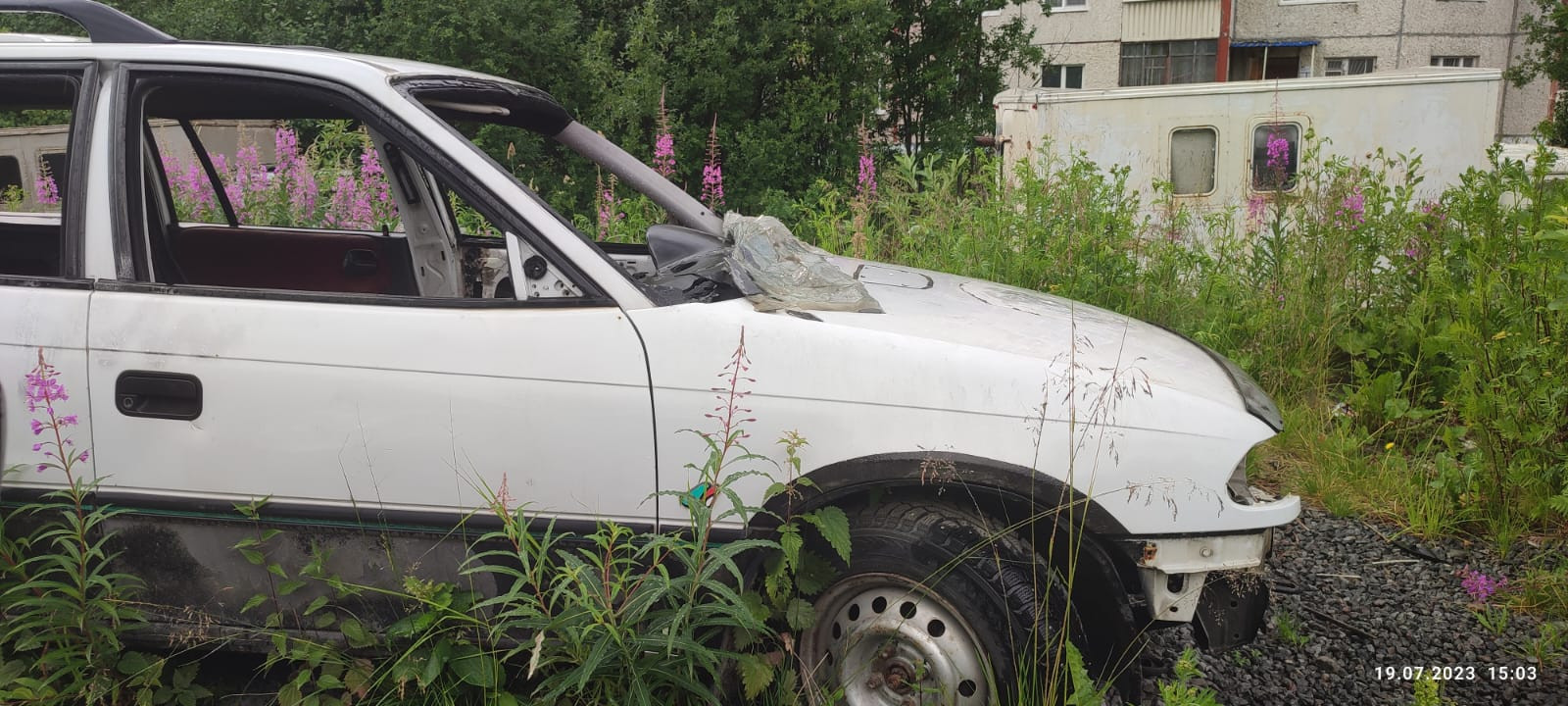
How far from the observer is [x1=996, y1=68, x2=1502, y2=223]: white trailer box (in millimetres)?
10648

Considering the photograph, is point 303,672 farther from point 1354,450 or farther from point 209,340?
point 1354,450

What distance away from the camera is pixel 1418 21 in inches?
1097

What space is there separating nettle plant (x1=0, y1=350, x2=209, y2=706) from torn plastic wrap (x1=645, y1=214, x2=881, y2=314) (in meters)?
1.46

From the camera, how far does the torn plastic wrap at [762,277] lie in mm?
2828

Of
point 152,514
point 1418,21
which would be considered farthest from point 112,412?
point 1418,21

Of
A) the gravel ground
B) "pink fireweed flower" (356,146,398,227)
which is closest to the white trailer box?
the gravel ground

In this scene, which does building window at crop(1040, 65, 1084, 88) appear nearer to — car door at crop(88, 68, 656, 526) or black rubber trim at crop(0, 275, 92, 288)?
car door at crop(88, 68, 656, 526)

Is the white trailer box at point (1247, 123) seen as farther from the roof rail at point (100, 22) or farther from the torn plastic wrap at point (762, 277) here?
the roof rail at point (100, 22)

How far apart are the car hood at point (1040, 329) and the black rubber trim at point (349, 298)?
2.07 feet

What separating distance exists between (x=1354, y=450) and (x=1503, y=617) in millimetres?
1322

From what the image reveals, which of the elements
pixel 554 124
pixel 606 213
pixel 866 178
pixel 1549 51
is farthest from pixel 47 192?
pixel 1549 51

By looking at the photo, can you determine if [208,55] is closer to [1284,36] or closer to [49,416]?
[49,416]

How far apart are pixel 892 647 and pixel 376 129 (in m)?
1.84

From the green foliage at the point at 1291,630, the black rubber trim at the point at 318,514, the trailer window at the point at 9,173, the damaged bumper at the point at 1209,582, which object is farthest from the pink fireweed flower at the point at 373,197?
the green foliage at the point at 1291,630
